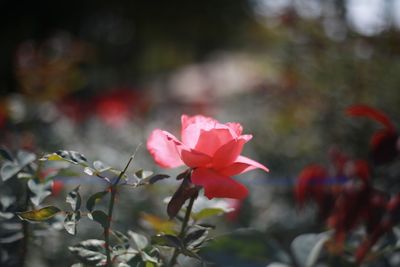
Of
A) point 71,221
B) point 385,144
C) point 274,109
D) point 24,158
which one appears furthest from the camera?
point 274,109

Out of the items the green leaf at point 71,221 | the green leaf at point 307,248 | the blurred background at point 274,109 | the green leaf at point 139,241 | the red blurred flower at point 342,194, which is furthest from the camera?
the blurred background at point 274,109

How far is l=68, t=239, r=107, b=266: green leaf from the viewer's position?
2.36ft

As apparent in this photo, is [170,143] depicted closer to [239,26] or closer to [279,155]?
[279,155]

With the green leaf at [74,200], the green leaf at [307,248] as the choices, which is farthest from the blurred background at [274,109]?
the green leaf at [74,200]

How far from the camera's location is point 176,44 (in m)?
12.8

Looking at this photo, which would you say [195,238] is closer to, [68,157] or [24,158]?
[68,157]

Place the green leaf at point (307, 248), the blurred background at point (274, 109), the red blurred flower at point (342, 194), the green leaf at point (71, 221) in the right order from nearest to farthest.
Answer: the green leaf at point (71, 221), the green leaf at point (307, 248), the red blurred flower at point (342, 194), the blurred background at point (274, 109)

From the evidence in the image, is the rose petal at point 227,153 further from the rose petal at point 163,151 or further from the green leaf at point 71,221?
the green leaf at point 71,221

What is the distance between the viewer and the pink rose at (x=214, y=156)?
2.30 ft

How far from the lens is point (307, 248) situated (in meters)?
0.97

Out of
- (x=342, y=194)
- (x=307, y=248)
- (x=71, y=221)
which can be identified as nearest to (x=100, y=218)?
(x=71, y=221)

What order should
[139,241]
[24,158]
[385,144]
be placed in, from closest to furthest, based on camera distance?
1. [139,241]
2. [24,158]
3. [385,144]

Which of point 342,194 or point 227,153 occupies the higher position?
point 227,153

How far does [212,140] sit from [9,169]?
1.09ft
